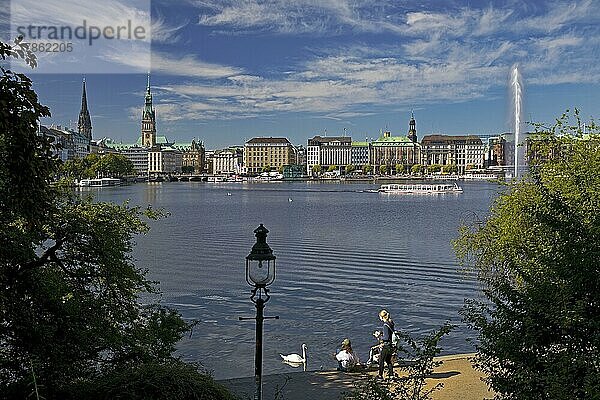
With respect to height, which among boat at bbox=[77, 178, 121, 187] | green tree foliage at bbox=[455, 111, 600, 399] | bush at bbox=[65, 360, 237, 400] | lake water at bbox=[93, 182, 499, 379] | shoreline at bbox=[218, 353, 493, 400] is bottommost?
lake water at bbox=[93, 182, 499, 379]

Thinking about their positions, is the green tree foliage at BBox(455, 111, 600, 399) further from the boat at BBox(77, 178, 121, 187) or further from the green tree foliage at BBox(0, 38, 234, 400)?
the boat at BBox(77, 178, 121, 187)

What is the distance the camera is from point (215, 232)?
49562 mm

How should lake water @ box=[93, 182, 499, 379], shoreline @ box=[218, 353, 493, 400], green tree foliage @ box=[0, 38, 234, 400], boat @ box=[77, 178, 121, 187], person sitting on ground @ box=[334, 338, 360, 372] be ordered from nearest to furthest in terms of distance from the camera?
green tree foliage @ box=[0, 38, 234, 400], shoreline @ box=[218, 353, 493, 400], person sitting on ground @ box=[334, 338, 360, 372], lake water @ box=[93, 182, 499, 379], boat @ box=[77, 178, 121, 187]

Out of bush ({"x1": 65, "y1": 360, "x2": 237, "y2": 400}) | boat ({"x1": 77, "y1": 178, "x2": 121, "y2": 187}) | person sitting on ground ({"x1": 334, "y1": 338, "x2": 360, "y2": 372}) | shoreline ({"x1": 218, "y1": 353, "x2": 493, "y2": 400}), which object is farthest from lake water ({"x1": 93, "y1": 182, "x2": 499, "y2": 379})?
boat ({"x1": 77, "y1": 178, "x2": 121, "y2": 187})

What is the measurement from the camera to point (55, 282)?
31.4ft

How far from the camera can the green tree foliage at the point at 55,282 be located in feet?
20.3

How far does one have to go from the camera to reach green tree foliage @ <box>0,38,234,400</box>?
6180 mm

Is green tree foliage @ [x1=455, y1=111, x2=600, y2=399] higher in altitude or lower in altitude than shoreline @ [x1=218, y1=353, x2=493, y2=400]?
higher

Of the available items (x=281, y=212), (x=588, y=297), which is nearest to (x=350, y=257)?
(x=588, y=297)

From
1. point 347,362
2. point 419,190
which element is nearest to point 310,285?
point 347,362

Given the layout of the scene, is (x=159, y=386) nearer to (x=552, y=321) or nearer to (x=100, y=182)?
(x=552, y=321)

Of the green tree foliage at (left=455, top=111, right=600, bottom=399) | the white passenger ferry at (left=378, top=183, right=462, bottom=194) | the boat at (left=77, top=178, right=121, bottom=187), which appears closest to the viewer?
the green tree foliage at (left=455, top=111, right=600, bottom=399)

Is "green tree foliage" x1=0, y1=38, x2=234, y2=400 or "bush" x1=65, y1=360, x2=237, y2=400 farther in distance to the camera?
"bush" x1=65, y1=360, x2=237, y2=400

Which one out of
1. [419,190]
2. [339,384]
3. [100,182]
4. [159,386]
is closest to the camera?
[159,386]
